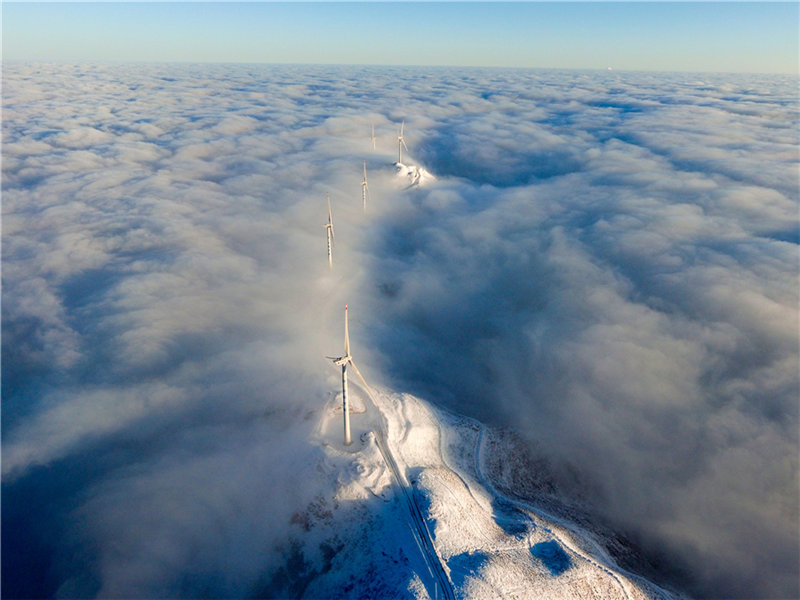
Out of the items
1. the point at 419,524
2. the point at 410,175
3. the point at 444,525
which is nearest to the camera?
the point at 444,525

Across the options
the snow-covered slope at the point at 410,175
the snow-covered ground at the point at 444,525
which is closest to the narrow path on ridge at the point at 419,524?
the snow-covered ground at the point at 444,525

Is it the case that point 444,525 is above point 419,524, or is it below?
above

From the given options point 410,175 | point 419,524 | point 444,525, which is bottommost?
point 419,524

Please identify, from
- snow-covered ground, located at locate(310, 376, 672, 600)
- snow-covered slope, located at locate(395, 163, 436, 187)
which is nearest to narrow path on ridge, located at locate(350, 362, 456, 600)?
snow-covered ground, located at locate(310, 376, 672, 600)

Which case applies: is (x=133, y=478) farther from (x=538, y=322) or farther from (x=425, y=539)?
(x=538, y=322)

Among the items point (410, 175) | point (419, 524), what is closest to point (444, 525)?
point (419, 524)

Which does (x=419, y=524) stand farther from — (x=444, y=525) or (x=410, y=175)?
(x=410, y=175)

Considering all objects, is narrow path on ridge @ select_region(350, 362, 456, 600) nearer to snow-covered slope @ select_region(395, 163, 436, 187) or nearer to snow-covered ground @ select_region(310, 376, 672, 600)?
snow-covered ground @ select_region(310, 376, 672, 600)

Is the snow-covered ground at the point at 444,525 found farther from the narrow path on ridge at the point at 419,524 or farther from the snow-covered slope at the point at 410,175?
the snow-covered slope at the point at 410,175

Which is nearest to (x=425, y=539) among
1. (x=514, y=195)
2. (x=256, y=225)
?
(x=256, y=225)
